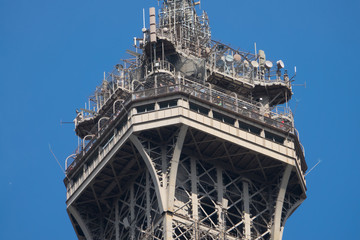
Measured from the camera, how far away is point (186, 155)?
110812 mm

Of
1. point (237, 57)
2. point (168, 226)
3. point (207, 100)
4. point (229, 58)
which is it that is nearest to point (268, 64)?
point (237, 57)

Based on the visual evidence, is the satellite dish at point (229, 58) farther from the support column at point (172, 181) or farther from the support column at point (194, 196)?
the support column at point (172, 181)

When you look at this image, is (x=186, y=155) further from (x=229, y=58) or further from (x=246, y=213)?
(x=229, y=58)

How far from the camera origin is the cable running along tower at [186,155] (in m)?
108

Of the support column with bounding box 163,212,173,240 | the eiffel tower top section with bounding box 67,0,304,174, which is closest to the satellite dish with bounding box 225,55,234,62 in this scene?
the eiffel tower top section with bounding box 67,0,304,174

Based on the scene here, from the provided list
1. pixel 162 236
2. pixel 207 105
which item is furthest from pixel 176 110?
pixel 162 236

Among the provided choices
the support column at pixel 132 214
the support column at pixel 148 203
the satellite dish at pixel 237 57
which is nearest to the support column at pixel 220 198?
the support column at pixel 148 203

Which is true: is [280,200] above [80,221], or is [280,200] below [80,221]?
below

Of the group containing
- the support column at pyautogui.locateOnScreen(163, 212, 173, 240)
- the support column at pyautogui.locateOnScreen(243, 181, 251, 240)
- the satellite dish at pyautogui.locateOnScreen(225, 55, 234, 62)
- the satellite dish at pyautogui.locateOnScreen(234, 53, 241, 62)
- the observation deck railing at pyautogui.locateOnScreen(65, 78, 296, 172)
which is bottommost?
the support column at pyautogui.locateOnScreen(163, 212, 173, 240)

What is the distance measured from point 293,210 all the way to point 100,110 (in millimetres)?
20098

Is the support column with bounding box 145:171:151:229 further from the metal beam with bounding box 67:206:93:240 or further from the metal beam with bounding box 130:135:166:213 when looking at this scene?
the metal beam with bounding box 67:206:93:240

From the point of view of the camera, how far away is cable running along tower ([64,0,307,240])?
10769 cm

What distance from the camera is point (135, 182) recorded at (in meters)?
113

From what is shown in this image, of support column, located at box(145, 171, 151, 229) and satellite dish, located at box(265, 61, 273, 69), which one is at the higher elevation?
satellite dish, located at box(265, 61, 273, 69)
